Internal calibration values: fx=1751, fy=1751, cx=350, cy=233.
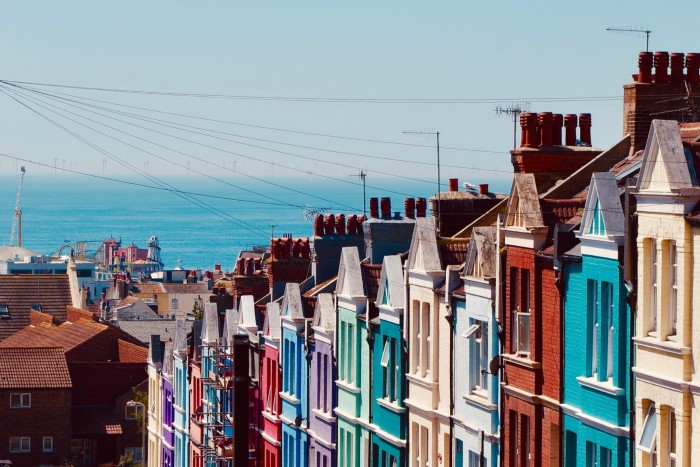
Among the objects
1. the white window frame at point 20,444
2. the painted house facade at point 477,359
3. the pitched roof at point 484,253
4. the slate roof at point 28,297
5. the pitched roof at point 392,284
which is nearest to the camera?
the painted house facade at point 477,359

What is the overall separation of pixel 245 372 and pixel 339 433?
122 inches

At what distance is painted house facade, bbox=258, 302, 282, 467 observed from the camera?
48.6 meters

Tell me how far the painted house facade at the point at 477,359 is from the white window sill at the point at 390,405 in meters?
3.15

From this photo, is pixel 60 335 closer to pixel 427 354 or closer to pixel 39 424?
pixel 39 424

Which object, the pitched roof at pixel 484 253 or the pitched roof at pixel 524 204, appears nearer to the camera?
the pitched roof at pixel 524 204

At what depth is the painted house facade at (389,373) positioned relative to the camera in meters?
37.6

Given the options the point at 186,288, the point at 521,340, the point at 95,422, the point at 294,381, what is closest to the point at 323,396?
the point at 294,381

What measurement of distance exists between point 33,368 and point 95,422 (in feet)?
14.4

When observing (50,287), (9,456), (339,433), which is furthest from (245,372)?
(50,287)

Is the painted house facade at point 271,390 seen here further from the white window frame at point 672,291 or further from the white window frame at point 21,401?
the white window frame at point 21,401

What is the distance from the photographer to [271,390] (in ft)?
163

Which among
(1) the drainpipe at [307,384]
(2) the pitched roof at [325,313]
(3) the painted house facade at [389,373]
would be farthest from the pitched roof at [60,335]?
(3) the painted house facade at [389,373]

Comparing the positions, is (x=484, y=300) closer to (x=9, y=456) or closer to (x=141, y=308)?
(x=9, y=456)

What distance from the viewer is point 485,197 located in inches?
1560
